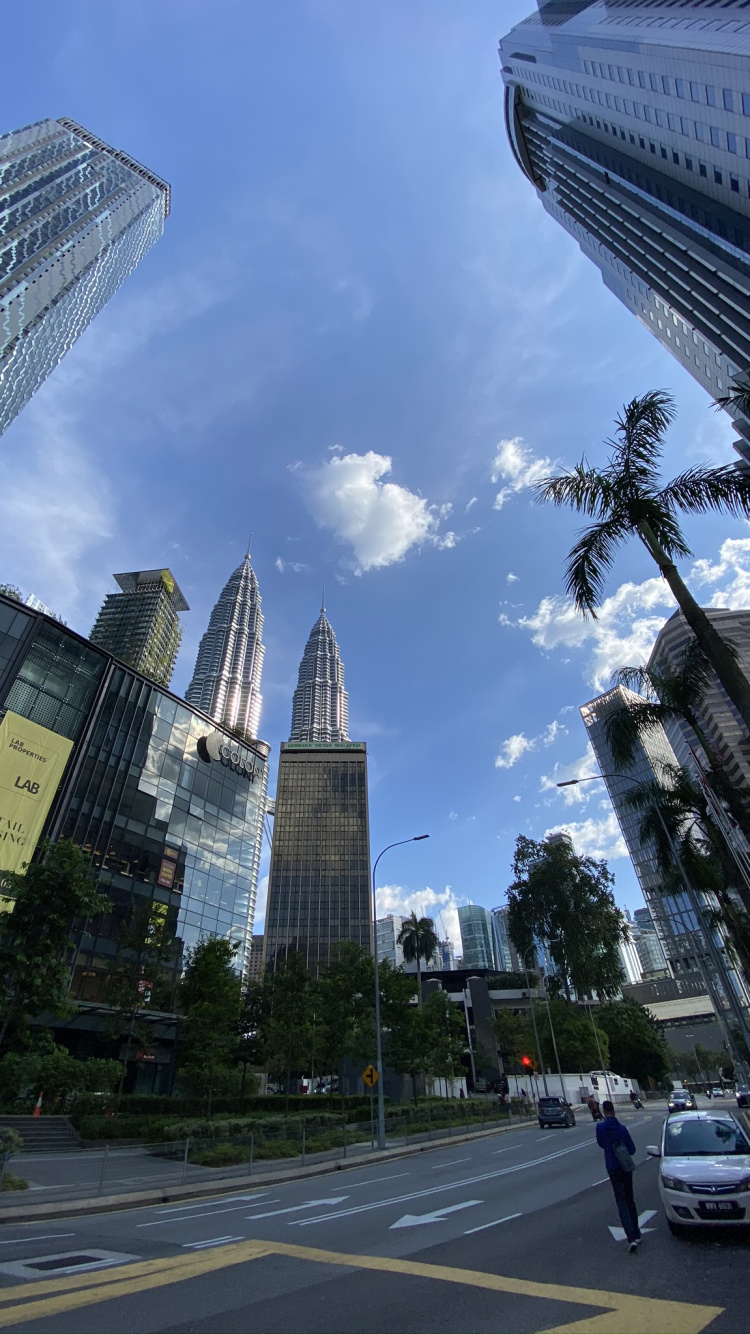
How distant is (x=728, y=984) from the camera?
627 inches

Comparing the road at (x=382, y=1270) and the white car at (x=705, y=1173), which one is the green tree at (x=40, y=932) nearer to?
the road at (x=382, y=1270)

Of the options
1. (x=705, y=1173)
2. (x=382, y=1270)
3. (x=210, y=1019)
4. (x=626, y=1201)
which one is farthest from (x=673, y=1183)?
(x=210, y=1019)

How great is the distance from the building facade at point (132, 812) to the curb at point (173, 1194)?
14150 mm

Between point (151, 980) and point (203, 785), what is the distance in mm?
21971

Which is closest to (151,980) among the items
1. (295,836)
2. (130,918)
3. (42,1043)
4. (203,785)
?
(130,918)

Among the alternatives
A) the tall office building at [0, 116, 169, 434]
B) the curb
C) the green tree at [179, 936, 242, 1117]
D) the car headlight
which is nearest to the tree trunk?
the car headlight

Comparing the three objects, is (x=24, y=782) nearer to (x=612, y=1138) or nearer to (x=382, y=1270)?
(x=382, y=1270)

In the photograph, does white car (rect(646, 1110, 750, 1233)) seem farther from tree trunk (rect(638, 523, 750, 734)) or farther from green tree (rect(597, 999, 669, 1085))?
green tree (rect(597, 999, 669, 1085))

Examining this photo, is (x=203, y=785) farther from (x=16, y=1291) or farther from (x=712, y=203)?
(x=712, y=203)

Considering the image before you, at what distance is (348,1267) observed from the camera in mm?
7105

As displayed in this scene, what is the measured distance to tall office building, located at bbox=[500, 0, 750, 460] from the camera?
43406 mm

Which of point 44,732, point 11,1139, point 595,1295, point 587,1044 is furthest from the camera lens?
point 587,1044

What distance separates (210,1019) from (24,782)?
1886 centimetres

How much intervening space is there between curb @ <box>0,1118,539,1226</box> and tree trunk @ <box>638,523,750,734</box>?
17461 mm
